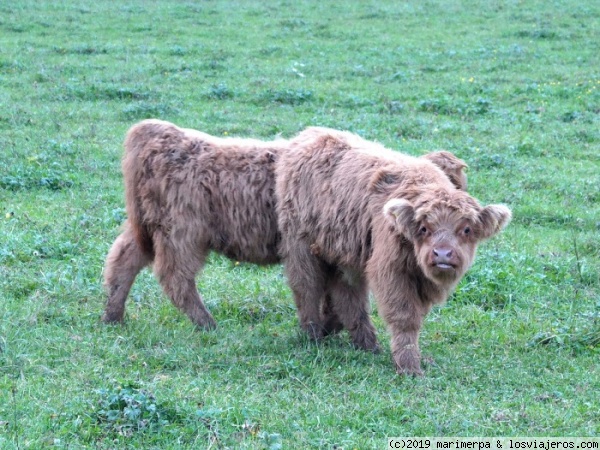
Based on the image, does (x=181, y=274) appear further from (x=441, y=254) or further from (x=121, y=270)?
(x=441, y=254)

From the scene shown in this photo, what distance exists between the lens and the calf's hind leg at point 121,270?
735 cm

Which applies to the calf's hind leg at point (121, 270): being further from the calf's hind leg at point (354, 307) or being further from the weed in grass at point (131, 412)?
the weed in grass at point (131, 412)

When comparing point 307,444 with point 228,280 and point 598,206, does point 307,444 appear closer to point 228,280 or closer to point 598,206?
point 228,280

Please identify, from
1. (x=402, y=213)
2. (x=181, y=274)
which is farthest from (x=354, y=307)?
(x=181, y=274)

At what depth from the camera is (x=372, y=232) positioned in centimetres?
672

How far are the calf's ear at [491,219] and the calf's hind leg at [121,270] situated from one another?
8.96ft

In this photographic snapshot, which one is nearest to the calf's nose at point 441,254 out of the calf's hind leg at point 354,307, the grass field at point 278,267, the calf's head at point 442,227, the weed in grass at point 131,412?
the calf's head at point 442,227

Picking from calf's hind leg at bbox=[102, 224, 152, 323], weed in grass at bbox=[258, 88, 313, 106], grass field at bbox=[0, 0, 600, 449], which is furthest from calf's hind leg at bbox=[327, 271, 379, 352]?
weed in grass at bbox=[258, 88, 313, 106]

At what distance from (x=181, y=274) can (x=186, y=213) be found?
477mm

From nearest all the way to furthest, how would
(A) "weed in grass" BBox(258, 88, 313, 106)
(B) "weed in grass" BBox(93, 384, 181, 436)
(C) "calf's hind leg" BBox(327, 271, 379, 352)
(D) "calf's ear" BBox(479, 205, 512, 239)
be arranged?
(B) "weed in grass" BBox(93, 384, 181, 436)
(D) "calf's ear" BBox(479, 205, 512, 239)
(C) "calf's hind leg" BBox(327, 271, 379, 352)
(A) "weed in grass" BBox(258, 88, 313, 106)

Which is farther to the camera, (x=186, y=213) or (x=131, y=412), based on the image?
(x=186, y=213)

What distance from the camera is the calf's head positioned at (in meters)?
6.19

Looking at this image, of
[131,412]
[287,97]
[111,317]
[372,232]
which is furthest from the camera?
[287,97]

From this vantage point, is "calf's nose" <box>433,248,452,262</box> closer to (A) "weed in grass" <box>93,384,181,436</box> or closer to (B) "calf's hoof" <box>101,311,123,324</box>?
(A) "weed in grass" <box>93,384,181,436</box>
